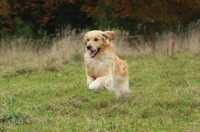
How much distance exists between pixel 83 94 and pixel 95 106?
132 cm

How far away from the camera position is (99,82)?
7531 mm

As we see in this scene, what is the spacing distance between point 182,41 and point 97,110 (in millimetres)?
10795

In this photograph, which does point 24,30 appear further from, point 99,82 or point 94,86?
point 94,86

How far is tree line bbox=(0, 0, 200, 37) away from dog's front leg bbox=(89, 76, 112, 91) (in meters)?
12.6

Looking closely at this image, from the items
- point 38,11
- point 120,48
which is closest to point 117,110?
point 120,48

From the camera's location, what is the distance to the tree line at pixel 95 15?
20203 millimetres

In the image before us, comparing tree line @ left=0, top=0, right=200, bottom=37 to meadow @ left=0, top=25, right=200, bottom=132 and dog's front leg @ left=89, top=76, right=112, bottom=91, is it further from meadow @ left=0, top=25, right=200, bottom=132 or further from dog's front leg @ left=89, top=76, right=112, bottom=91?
dog's front leg @ left=89, top=76, right=112, bottom=91

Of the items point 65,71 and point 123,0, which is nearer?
point 65,71

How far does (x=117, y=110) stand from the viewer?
6.93m

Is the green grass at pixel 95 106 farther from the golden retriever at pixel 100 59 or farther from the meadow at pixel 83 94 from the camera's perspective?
the golden retriever at pixel 100 59

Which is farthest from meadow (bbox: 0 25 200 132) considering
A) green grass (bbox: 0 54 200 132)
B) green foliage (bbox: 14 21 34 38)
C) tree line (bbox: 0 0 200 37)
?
green foliage (bbox: 14 21 34 38)

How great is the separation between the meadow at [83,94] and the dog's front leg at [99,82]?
0.83 ft

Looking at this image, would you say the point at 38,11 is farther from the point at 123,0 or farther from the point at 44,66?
the point at 44,66

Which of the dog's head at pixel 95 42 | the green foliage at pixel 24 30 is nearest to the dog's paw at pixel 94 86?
the dog's head at pixel 95 42
